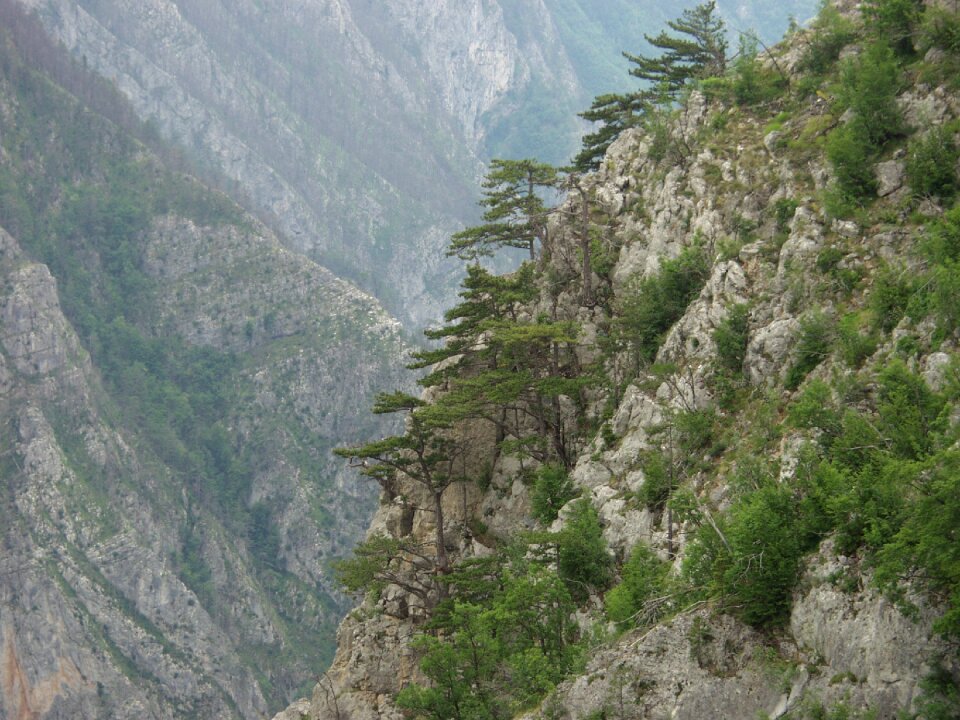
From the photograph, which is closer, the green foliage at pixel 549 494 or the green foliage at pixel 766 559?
the green foliage at pixel 766 559

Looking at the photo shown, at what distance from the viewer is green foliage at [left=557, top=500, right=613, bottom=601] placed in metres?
31.2

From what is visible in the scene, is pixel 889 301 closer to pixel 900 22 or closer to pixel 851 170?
pixel 851 170

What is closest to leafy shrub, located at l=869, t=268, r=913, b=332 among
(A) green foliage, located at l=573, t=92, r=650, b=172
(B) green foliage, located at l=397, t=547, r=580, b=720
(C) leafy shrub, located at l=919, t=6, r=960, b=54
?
(C) leafy shrub, located at l=919, t=6, r=960, b=54

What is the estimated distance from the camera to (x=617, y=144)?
48.5 meters

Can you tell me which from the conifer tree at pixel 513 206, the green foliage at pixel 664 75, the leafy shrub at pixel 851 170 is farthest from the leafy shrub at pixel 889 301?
the green foliage at pixel 664 75

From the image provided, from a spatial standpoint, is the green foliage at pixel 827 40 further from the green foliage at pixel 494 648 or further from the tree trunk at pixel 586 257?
the green foliage at pixel 494 648

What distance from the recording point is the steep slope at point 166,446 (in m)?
139

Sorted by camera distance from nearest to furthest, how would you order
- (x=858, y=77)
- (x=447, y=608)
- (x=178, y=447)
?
(x=858, y=77)
(x=447, y=608)
(x=178, y=447)

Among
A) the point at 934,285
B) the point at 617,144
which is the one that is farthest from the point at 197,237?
the point at 934,285

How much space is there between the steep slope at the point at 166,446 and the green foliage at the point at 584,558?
117m

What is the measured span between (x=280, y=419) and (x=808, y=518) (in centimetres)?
16784

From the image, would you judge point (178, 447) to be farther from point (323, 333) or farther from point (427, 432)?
point (427, 432)

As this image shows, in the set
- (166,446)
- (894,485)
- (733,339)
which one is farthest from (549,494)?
(166,446)

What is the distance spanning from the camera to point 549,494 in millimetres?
36875
